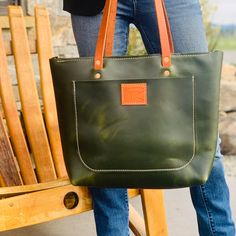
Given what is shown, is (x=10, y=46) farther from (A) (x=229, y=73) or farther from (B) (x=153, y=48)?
(A) (x=229, y=73)

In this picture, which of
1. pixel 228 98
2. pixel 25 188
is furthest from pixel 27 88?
pixel 228 98

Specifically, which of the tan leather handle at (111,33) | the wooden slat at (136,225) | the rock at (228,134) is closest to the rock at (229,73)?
the rock at (228,134)

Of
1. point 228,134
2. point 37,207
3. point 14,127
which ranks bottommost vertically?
point 228,134

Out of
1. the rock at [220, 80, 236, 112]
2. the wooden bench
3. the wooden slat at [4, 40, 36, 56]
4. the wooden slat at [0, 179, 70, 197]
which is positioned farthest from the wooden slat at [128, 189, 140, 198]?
the rock at [220, 80, 236, 112]

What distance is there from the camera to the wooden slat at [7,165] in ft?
6.41

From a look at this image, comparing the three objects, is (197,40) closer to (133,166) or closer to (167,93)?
(167,93)

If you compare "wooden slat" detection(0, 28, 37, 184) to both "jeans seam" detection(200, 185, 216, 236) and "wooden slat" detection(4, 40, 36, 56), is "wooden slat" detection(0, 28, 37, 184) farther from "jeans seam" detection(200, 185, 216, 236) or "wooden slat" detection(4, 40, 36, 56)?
"jeans seam" detection(200, 185, 216, 236)

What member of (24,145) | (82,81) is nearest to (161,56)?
(82,81)

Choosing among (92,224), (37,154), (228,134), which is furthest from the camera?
(228,134)

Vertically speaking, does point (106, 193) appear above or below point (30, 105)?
below

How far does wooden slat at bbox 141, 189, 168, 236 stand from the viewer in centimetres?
A: 192

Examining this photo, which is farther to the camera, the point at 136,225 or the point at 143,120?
the point at 136,225

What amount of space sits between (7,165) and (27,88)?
1.08 feet

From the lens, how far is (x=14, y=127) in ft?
6.91
